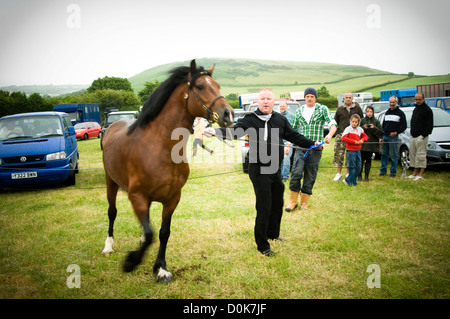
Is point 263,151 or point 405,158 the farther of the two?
point 405,158

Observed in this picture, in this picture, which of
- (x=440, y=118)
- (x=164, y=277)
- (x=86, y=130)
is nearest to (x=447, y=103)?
(x=440, y=118)

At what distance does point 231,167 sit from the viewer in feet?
35.0

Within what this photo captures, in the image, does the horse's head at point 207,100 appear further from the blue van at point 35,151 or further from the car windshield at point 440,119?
Result: the car windshield at point 440,119

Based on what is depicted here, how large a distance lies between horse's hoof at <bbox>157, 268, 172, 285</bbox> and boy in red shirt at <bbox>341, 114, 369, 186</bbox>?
603 centimetres

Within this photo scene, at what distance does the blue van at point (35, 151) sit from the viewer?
726 cm

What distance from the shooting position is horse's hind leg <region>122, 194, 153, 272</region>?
2949 millimetres

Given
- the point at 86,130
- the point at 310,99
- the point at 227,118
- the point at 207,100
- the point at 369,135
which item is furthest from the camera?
the point at 86,130

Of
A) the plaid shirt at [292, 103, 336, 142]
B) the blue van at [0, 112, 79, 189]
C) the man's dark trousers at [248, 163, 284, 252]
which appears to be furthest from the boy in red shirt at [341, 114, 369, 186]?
the blue van at [0, 112, 79, 189]

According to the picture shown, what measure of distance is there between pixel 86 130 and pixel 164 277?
86.6ft

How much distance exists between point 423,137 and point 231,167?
6.24 m

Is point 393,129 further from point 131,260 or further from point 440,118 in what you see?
point 131,260

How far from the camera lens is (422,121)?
7.55m

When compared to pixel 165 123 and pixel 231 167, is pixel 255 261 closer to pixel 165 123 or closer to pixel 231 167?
pixel 165 123
